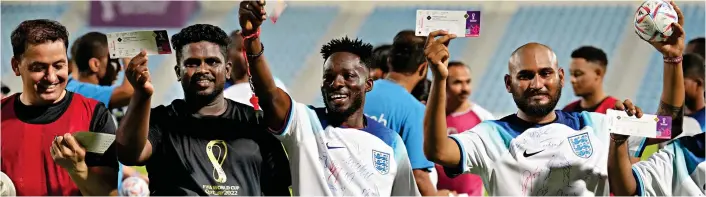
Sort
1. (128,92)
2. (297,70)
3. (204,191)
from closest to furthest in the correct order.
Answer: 1. (204,191)
2. (128,92)
3. (297,70)

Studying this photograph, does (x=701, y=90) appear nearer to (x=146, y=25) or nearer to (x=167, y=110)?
(x=167, y=110)

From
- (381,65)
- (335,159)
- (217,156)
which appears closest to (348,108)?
(335,159)

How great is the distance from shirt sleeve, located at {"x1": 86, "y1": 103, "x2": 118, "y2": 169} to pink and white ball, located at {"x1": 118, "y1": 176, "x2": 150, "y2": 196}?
58cm

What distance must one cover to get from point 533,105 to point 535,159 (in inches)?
12.9

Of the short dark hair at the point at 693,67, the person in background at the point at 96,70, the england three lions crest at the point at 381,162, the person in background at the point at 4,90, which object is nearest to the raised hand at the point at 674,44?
the short dark hair at the point at 693,67

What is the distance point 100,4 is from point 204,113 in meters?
3.17

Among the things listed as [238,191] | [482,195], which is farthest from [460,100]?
[238,191]

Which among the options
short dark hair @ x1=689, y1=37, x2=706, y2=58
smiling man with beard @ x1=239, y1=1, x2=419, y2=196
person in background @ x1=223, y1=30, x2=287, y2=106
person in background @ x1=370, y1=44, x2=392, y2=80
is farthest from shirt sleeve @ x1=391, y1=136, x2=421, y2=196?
short dark hair @ x1=689, y1=37, x2=706, y2=58

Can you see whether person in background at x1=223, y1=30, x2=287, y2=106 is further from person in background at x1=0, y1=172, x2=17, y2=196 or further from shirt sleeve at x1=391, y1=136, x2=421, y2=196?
person in background at x1=0, y1=172, x2=17, y2=196

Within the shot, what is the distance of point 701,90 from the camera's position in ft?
24.0

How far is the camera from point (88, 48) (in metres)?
7.50

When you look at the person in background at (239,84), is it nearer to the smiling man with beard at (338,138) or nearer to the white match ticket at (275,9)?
the smiling man with beard at (338,138)

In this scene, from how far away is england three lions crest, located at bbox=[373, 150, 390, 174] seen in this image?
233 inches

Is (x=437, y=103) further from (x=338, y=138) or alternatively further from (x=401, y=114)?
(x=401, y=114)
